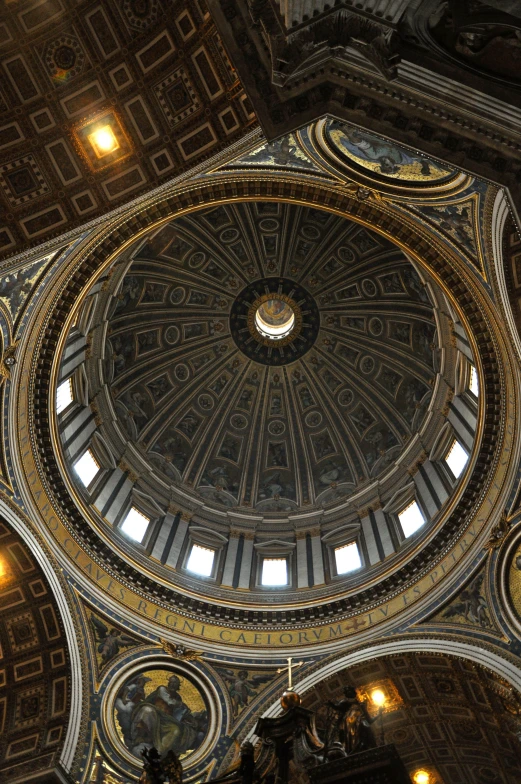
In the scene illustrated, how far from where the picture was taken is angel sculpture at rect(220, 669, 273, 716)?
61.8 feet

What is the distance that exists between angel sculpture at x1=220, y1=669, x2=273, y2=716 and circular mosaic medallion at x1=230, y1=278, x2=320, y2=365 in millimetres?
13213

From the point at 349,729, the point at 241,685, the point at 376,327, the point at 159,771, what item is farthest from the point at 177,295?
the point at 349,729

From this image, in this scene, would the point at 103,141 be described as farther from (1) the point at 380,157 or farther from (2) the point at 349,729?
(2) the point at 349,729

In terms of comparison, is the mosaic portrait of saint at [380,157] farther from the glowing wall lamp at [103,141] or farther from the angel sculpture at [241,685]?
the angel sculpture at [241,685]

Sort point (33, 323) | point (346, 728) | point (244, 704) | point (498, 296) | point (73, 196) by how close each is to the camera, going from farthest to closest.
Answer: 1. point (244, 704)
2. point (33, 323)
3. point (498, 296)
4. point (73, 196)
5. point (346, 728)

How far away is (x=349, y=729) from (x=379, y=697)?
5.90 metres

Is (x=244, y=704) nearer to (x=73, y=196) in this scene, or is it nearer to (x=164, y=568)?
(x=164, y=568)

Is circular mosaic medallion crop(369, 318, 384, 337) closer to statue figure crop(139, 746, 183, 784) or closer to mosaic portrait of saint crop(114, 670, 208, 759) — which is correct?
mosaic portrait of saint crop(114, 670, 208, 759)

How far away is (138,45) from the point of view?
44.3 ft

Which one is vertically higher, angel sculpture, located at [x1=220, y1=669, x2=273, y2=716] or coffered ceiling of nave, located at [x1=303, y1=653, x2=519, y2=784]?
angel sculpture, located at [x1=220, y1=669, x2=273, y2=716]

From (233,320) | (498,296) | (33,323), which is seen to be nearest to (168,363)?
(233,320)

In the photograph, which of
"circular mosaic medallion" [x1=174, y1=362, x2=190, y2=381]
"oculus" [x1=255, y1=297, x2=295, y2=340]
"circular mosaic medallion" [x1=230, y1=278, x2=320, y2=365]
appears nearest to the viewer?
"circular mosaic medallion" [x1=174, y1=362, x2=190, y2=381]

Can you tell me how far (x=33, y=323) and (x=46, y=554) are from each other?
5.24 metres

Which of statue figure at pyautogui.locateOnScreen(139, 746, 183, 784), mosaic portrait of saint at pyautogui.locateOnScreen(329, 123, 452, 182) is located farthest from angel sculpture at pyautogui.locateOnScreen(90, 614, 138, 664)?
mosaic portrait of saint at pyautogui.locateOnScreen(329, 123, 452, 182)
